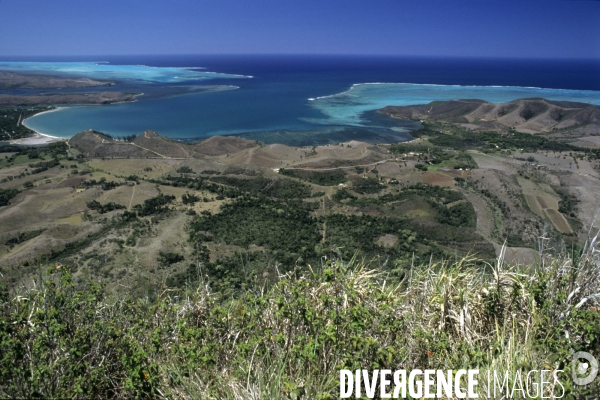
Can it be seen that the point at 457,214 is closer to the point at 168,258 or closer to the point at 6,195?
the point at 168,258

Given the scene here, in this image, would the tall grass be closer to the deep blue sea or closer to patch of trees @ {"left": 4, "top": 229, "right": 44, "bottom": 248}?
patch of trees @ {"left": 4, "top": 229, "right": 44, "bottom": 248}

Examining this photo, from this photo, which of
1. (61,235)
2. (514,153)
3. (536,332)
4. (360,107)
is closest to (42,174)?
(61,235)

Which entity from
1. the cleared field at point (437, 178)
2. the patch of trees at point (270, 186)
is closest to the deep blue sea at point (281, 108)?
the cleared field at point (437, 178)

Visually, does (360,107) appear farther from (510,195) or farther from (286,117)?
(510,195)

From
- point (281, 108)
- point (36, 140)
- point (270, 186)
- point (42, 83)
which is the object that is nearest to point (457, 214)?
point (270, 186)

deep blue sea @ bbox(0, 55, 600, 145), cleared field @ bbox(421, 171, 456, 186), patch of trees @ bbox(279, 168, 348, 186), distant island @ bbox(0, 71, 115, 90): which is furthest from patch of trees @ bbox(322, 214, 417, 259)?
distant island @ bbox(0, 71, 115, 90)

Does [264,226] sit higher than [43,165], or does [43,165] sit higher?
[43,165]

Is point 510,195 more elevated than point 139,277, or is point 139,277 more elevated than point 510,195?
point 510,195

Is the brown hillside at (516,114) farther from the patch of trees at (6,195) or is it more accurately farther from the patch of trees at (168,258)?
the patch of trees at (6,195)
